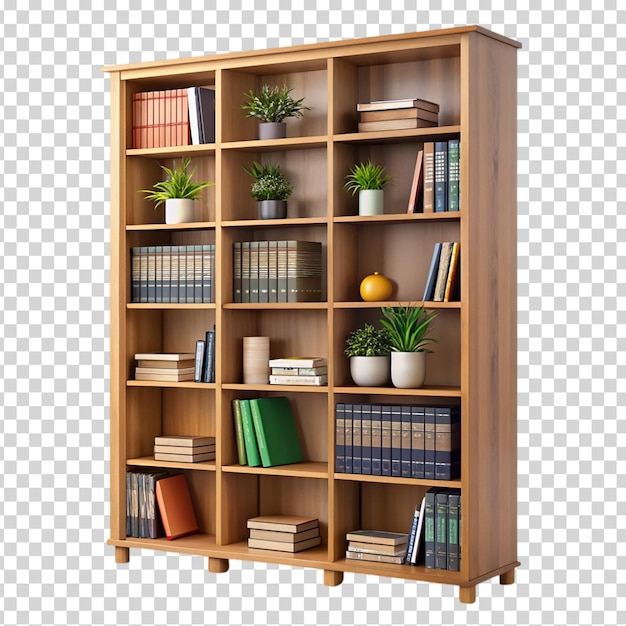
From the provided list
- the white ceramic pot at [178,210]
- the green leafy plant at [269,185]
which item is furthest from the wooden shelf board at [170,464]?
the green leafy plant at [269,185]

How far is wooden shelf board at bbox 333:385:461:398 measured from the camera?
5336 millimetres

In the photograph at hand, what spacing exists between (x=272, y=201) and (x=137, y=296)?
891mm

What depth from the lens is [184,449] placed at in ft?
20.1

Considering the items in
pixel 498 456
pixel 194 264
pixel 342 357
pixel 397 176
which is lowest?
pixel 498 456

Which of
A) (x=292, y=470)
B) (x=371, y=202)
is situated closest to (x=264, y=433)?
(x=292, y=470)

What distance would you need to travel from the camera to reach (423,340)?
566cm

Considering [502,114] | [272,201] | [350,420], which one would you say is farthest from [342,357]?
[502,114]

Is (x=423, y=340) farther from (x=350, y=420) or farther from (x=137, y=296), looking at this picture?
(x=137, y=296)

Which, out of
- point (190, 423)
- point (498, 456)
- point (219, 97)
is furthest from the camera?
point (190, 423)

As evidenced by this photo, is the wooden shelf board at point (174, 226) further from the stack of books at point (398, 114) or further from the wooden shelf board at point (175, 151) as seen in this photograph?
the stack of books at point (398, 114)

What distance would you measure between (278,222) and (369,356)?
0.75 metres

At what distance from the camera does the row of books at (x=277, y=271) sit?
5.83 metres

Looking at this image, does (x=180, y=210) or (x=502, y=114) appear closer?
(x=502, y=114)

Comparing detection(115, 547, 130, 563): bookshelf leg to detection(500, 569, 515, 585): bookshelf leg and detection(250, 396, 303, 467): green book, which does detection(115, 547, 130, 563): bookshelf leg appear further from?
detection(500, 569, 515, 585): bookshelf leg
